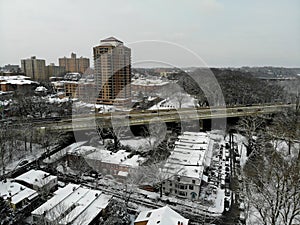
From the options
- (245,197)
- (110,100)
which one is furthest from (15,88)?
(245,197)

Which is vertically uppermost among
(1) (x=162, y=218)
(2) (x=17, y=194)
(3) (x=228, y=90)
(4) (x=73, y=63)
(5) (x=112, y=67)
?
(4) (x=73, y=63)

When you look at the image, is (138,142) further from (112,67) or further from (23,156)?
(23,156)

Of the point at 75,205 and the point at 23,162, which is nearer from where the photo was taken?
the point at 75,205

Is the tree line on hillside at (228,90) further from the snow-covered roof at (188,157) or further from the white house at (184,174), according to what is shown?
the white house at (184,174)

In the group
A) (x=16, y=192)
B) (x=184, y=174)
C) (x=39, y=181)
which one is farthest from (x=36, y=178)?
(x=184, y=174)

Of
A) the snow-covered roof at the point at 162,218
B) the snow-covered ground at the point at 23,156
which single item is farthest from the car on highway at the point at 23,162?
the snow-covered roof at the point at 162,218

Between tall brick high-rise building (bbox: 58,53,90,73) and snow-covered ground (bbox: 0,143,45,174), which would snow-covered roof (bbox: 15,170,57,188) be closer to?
snow-covered ground (bbox: 0,143,45,174)
